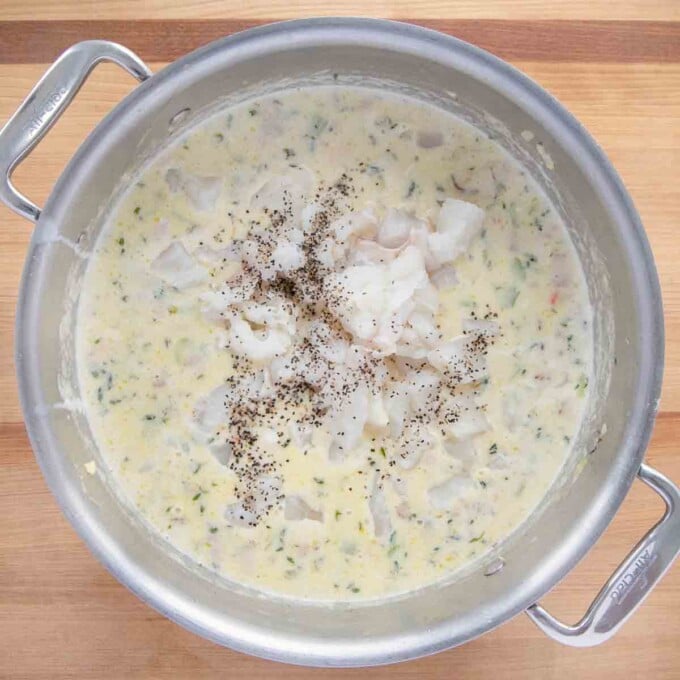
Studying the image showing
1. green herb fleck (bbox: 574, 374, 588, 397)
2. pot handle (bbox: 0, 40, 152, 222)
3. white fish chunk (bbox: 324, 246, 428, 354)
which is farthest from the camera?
green herb fleck (bbox: 574, 374, 588, 397)

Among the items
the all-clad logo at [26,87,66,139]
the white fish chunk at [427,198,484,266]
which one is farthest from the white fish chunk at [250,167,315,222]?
the all-clad logo at [26,87,66,139]

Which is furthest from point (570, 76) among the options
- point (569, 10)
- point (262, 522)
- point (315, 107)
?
point (262, 522)

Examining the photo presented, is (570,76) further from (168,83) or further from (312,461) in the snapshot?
(312,461)

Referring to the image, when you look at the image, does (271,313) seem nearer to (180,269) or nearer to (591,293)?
(180,269)

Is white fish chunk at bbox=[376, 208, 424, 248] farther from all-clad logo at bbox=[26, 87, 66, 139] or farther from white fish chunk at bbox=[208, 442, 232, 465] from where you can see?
all-clad logo at bbox=[26, 87, 66, 139]

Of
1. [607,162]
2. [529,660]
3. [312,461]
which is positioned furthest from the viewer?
[529,660]

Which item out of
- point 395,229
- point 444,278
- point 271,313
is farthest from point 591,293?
point 271,313
